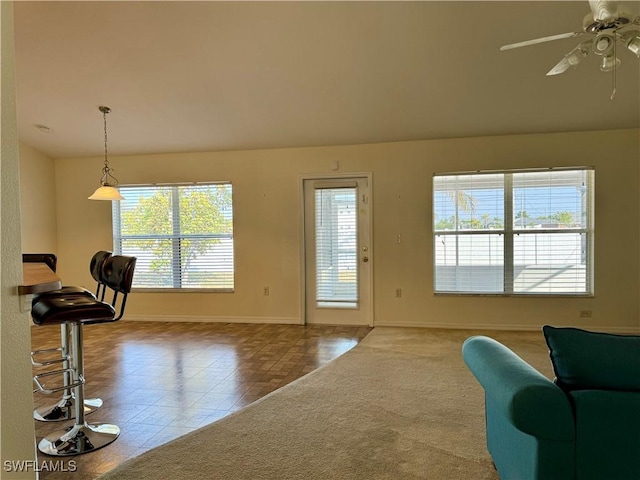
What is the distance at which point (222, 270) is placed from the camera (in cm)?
551

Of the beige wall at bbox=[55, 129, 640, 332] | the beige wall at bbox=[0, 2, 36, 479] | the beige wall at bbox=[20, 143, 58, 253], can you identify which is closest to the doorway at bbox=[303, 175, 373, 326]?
the beige wall at bbox=[55, 129, 640, 332]

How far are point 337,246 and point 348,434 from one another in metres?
3.04

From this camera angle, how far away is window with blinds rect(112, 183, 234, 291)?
5504mm

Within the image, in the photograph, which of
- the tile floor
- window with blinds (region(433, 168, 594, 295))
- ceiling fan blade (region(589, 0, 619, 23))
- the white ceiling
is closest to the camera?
ceiling fan blade (region(589, 0, 619, 23))

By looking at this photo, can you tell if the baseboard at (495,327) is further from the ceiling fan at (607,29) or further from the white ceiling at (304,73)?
the ceiling fan at (607,29)

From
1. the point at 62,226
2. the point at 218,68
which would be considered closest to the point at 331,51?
the point at 218,68

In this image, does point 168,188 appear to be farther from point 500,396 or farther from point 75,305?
point 500,396

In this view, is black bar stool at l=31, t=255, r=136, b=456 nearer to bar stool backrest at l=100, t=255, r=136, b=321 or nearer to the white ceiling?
bar stool backrest at l=100, t=255, r=136, b=321

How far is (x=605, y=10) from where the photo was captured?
201 cm

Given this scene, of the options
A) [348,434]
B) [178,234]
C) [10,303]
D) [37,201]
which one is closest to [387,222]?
[178,234]

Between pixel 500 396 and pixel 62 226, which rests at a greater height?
pixel 62 226

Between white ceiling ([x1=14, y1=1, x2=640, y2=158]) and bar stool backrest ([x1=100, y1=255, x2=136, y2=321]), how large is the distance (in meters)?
1.84

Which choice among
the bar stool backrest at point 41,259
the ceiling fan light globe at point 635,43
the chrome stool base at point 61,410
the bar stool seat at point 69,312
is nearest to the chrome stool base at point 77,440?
the chrome stool base at point 61,410

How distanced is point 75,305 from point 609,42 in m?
3.23
